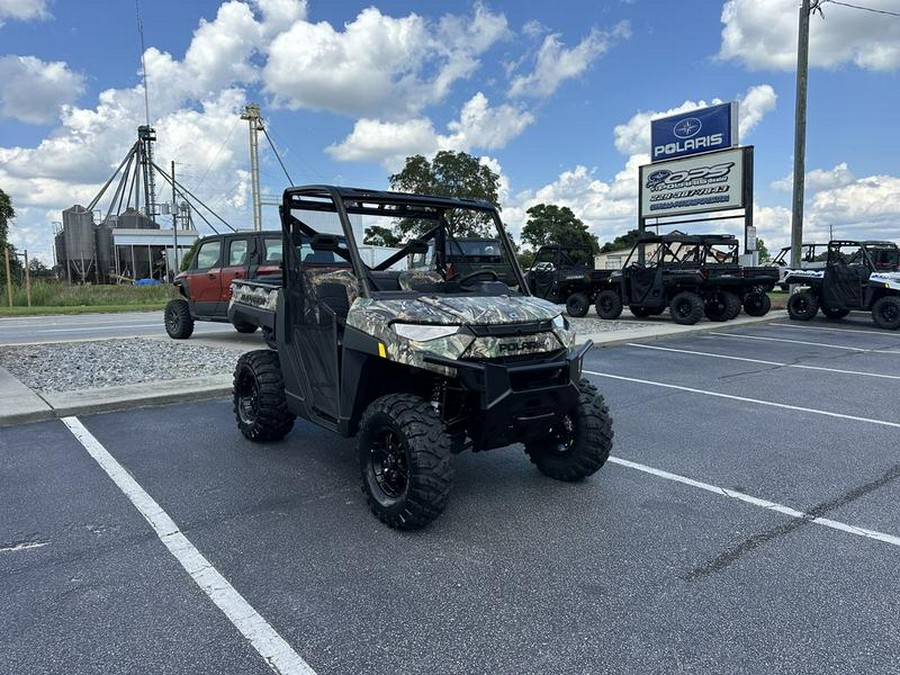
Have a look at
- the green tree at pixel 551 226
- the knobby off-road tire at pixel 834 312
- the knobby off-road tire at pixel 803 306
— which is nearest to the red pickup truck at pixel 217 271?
the knobby off-road tire at pixel 803 306

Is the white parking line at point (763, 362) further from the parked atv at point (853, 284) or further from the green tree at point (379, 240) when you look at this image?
the parked atv at point (853, 284)

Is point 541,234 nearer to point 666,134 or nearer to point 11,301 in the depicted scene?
point 666,134

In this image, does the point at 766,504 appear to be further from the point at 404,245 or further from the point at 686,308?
the point at 686,308

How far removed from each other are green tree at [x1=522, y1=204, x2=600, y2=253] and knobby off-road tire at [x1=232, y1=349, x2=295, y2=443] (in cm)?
6348

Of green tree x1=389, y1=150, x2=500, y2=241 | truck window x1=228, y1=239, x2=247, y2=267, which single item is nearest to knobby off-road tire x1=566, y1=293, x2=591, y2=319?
truck window x1=228, y1=239, x2=247, y2=267

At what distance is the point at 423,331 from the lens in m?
3.58

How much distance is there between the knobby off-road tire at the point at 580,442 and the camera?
4.17 meters

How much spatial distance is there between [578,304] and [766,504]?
13.9 m

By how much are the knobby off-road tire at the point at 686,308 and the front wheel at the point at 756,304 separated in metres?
2.48

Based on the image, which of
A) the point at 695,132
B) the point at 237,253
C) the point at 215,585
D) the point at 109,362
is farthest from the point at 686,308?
the point at 215,585

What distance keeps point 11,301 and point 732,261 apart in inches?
956

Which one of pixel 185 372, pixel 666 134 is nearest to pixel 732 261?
pixel 666 134

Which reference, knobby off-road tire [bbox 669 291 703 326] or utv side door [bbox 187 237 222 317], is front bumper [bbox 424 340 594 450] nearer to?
utv side door [bbox 187 237 222 317]

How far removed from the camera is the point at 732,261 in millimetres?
16438
